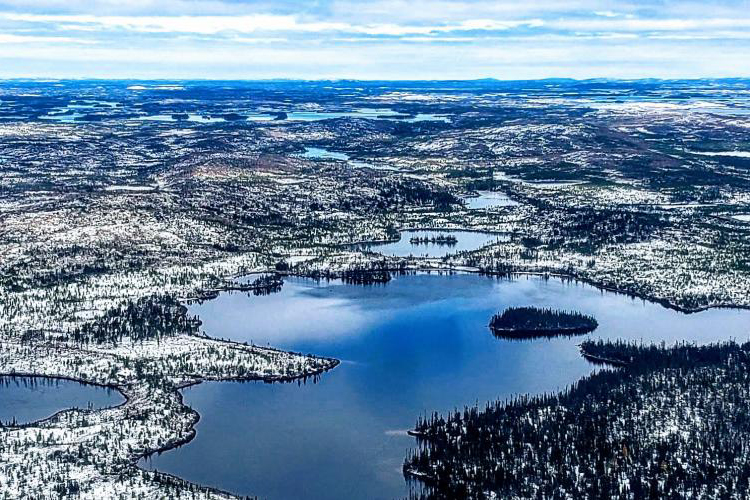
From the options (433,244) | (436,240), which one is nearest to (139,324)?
(433,244)

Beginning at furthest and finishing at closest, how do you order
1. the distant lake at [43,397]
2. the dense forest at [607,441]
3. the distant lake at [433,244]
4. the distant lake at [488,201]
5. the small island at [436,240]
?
the distant lake at [488,201] → the small island at [436,240] → the distant lake at [433,244] → the distant lake at [43,397] → the dense forest at [607,441]

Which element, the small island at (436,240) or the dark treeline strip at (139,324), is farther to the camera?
the small island at (436,240)

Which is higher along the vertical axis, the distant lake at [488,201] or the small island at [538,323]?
the distant lake at [488,201]

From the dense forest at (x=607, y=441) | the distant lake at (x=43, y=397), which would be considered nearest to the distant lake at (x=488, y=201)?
the dense forest at (x=607, y=441)

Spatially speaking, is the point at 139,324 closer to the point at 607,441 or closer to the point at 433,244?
the point at 607,441

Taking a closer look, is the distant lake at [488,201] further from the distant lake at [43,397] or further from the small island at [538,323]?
the distant lake at [43,397]

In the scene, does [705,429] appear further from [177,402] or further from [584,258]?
[584,258]
